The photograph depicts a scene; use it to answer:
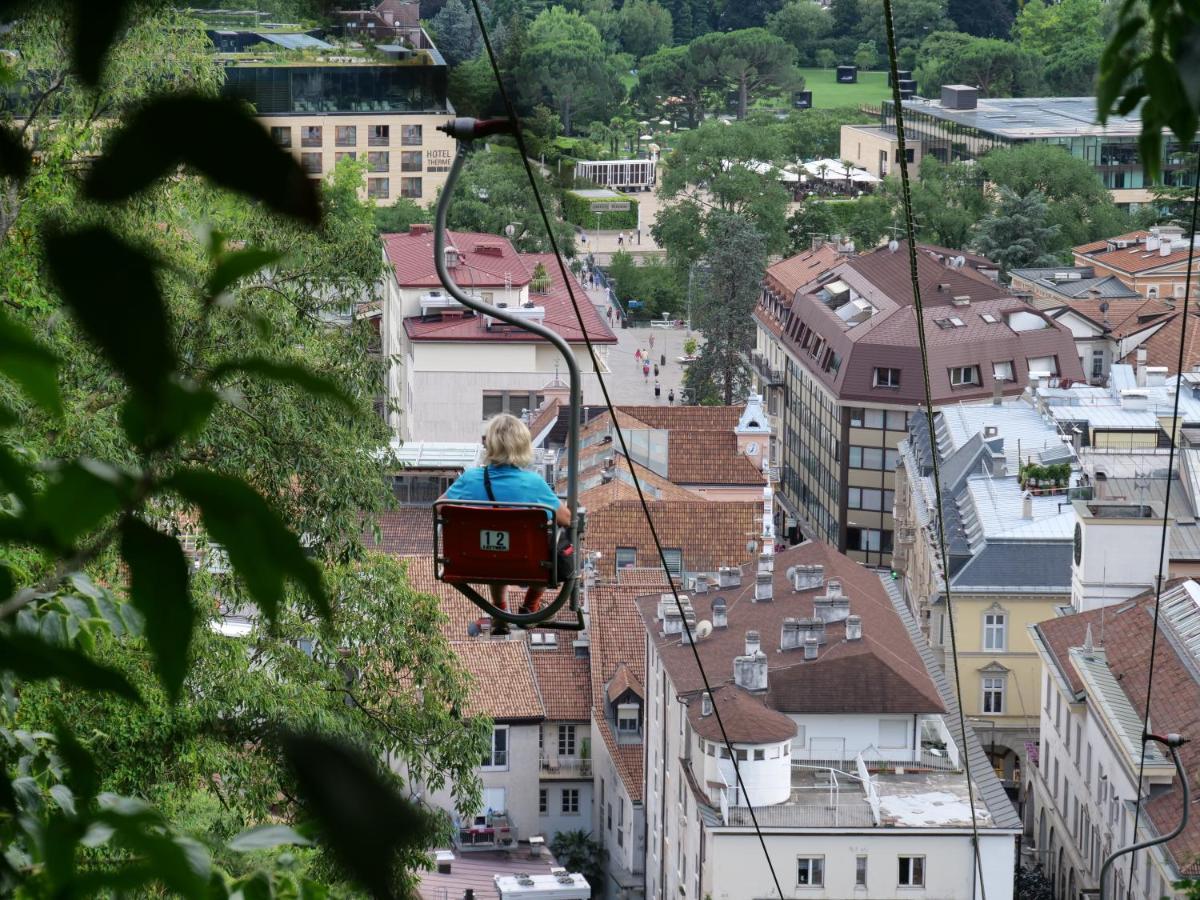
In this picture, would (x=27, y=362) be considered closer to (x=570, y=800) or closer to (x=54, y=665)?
(x=54, y=665)

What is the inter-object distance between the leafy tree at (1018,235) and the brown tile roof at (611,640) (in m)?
40.3

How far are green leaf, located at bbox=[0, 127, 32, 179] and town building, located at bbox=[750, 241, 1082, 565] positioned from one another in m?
52.5

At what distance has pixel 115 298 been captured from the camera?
1355 millimetres

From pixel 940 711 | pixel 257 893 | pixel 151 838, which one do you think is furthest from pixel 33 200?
pixel 940 711

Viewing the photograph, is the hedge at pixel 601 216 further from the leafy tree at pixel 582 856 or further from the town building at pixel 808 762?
the town building at pixel 808 762

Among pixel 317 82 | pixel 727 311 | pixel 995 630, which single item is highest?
pixel 317 82

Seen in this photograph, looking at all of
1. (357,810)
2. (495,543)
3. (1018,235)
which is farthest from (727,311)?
(357,810)

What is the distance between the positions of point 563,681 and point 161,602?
37.7 meters

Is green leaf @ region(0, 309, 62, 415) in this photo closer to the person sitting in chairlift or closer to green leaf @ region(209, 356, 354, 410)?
green leaf @ region(209, 356, 354, 410)

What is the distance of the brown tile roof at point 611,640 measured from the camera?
38250mm

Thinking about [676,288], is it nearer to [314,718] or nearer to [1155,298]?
[1155,298]

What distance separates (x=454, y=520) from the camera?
32.6 feet

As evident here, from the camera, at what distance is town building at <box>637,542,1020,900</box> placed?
92.9ft

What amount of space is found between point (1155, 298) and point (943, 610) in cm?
2914
